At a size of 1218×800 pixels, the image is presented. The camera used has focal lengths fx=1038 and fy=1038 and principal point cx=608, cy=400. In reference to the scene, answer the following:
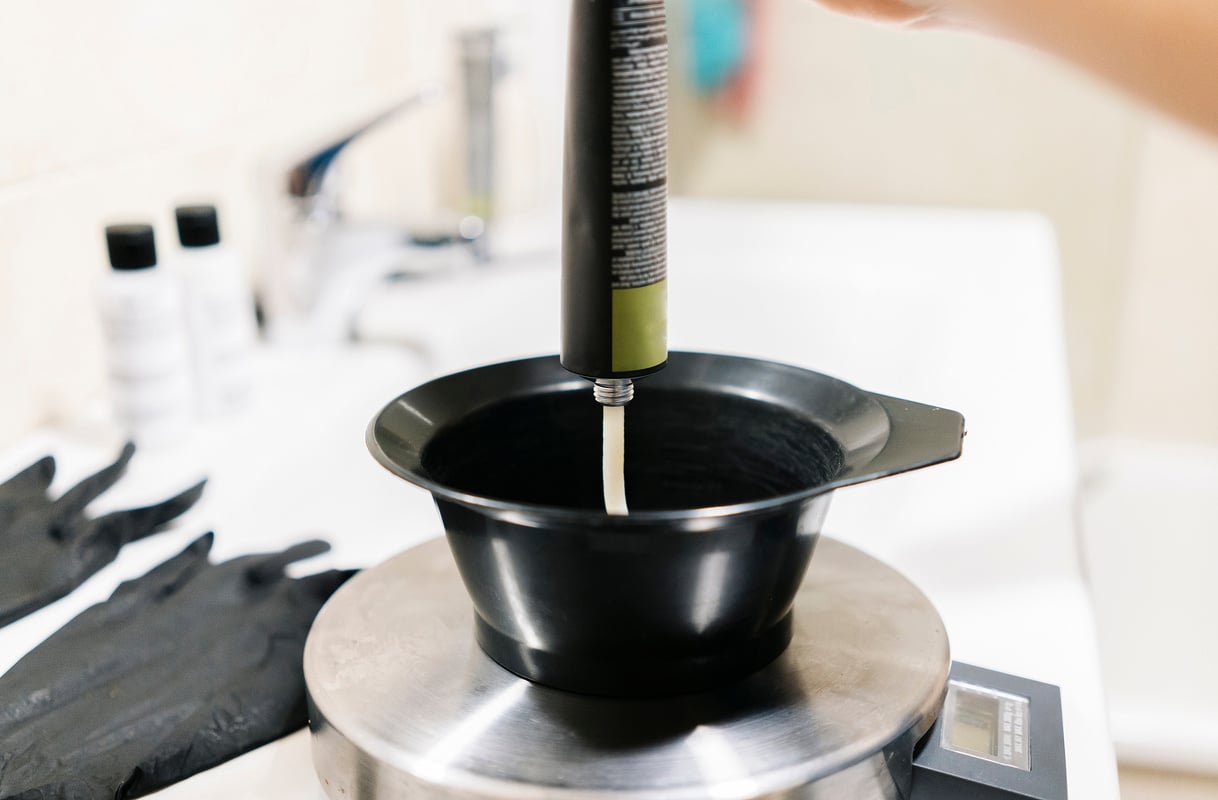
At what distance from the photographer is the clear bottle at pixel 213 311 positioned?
2.02 ft

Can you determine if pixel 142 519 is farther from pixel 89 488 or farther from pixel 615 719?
pixel 615 719

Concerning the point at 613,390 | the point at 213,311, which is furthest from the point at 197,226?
the point at 613,390

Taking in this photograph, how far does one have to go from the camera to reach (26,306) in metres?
0.61

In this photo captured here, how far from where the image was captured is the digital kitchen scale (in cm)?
29

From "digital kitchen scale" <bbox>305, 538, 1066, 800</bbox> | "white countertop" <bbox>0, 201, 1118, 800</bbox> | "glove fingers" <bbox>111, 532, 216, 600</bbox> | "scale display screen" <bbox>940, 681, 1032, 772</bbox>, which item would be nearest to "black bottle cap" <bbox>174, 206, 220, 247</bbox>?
"white countertop" <bbox>0, 201, 1118, 800</bbox>

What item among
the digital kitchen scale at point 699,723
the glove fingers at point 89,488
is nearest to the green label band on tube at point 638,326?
the digital kitchen scale at point 699,723

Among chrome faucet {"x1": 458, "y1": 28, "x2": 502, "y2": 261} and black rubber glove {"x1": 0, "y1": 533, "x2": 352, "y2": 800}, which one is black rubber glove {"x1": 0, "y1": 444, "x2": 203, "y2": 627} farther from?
chrome faucet {"x1": 458, "y1": 28, "x2": 502, "y2": 261}

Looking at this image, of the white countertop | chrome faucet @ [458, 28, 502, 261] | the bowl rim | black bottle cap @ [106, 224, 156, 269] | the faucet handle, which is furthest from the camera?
chrome faucet @ [458, 28, 502, 261]

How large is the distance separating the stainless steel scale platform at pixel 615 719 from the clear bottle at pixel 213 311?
1.01 feet

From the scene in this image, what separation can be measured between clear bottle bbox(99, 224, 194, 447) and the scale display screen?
46 centimetres

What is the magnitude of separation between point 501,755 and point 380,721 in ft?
0.14

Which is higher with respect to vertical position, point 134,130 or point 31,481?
point 134,130

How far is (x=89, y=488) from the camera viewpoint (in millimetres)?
521

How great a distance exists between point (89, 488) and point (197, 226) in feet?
0.57
